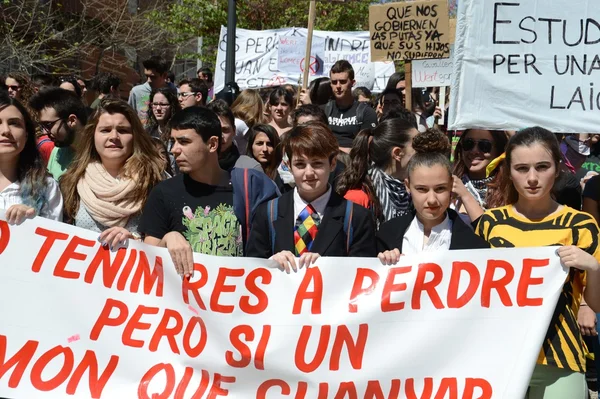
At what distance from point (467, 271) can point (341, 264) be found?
54 centimetres

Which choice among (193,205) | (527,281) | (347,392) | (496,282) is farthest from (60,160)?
(527,281)

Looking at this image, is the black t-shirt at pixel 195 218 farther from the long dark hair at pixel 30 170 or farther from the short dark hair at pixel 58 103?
the short dark hair at pixel 58 103

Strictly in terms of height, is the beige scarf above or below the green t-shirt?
below

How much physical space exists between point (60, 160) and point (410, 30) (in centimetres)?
431

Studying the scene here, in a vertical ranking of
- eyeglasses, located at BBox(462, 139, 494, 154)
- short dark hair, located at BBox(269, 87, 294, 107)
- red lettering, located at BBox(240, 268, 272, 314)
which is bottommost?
red lettering, located at BBox(240, 268, 272, 314)

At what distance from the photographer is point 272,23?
2083 centimetres

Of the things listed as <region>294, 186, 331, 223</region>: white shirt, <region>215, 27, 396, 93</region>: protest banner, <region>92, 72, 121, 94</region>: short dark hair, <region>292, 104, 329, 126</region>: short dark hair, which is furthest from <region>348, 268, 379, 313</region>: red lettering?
<region>215, 27, 396, 93</region>: protest banner

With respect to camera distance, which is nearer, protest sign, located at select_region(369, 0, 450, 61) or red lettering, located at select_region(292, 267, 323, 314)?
red lettering, located at select_region(292, 267, 323, 314)

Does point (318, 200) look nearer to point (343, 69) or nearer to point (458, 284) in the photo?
point (458, 284)

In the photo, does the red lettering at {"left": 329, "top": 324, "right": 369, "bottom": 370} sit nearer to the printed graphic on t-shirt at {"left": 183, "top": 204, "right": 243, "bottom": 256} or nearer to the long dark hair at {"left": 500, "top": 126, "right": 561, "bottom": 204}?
the printed graphic on t-shirt at {"left": 183, "top": 204, "right": 243, "bottom": 256}

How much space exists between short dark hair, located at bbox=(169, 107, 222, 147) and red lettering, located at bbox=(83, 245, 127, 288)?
2.25 feet

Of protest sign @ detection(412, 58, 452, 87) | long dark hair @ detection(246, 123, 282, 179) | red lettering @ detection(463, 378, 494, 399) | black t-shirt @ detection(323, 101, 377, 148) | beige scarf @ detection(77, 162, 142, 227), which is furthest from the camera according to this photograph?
protest sign @ detection(412, 58, 452, 87)

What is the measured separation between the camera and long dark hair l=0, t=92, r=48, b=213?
3758 mm

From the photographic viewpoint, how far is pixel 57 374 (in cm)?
350
